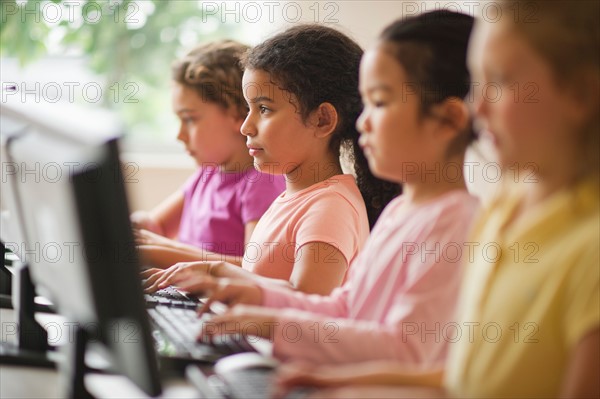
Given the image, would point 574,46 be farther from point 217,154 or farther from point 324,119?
point 217,154

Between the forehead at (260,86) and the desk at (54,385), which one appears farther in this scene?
the forehead at (260,86)

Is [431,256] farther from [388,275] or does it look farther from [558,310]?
[558,310]

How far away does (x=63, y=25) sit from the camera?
11.0 ft

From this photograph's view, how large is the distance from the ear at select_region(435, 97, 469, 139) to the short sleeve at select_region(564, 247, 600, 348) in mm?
282

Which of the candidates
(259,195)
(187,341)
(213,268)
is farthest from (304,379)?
(259,195)

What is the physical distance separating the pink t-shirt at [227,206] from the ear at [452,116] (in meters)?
0.87

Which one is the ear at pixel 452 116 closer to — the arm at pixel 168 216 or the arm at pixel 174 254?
the arm at pixel 174 254

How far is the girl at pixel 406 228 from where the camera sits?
0.99m

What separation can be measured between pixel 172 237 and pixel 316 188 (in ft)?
2.89

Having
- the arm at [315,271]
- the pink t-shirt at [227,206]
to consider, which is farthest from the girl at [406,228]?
the pink t-shirt at [227,206]

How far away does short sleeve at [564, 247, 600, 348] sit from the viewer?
0.85 meters

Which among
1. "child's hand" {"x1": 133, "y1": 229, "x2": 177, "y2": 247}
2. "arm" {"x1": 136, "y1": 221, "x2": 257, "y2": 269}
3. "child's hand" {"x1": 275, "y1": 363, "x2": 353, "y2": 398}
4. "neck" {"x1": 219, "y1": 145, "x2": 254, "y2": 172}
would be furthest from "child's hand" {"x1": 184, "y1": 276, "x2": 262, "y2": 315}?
"neck" {"x1": 219, "y1": 145, "x2": 254, "y2": 172}

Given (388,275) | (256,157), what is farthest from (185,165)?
(388,275)

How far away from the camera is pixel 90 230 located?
2.69ft
